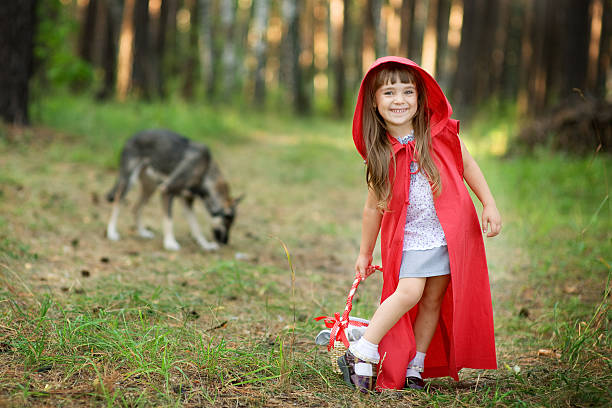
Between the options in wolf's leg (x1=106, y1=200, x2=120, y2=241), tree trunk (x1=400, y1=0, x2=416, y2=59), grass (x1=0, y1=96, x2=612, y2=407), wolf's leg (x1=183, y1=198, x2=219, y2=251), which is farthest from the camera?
tree trunk (x1=400, y1=0, x2=416, y2=59)

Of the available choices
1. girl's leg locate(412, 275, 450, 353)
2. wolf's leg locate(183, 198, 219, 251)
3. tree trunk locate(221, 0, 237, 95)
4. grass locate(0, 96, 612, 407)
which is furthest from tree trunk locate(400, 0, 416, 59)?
girl's leg locate(412, 275, 450, 353)

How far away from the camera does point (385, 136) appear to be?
10.4 feet

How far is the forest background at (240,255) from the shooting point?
9.36 feet

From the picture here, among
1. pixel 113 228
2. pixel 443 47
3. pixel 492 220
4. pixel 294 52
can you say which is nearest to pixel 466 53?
pixel 294 52

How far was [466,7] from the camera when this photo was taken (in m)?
17.6

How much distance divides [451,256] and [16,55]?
29.6ft

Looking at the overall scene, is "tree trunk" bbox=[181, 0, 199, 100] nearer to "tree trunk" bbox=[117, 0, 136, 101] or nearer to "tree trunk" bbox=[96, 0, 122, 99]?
"tree trunk" bbox=[96, 0, 122, 99]

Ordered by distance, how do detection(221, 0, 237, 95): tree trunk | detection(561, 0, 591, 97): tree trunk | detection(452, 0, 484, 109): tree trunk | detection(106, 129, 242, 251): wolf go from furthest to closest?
detection(221, 0, 237, 95): tree trunk
detection(452, 0, 484, 109): tree trunk
detection(561, 0, 591, 97): tree trunk
detection(106, 129, 242, 251): wolf

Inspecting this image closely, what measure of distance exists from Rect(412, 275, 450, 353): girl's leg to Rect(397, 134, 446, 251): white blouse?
0.84ft

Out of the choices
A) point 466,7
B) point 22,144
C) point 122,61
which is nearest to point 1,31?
point 22,144

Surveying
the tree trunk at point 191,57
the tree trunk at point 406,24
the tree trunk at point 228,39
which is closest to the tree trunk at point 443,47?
the tree trunk at point 406,24

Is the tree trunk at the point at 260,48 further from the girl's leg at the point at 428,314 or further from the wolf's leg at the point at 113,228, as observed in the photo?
the girl's leg at the point at 428,314

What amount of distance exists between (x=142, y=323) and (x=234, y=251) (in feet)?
10.4

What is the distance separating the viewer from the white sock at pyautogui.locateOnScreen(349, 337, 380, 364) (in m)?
2.95
